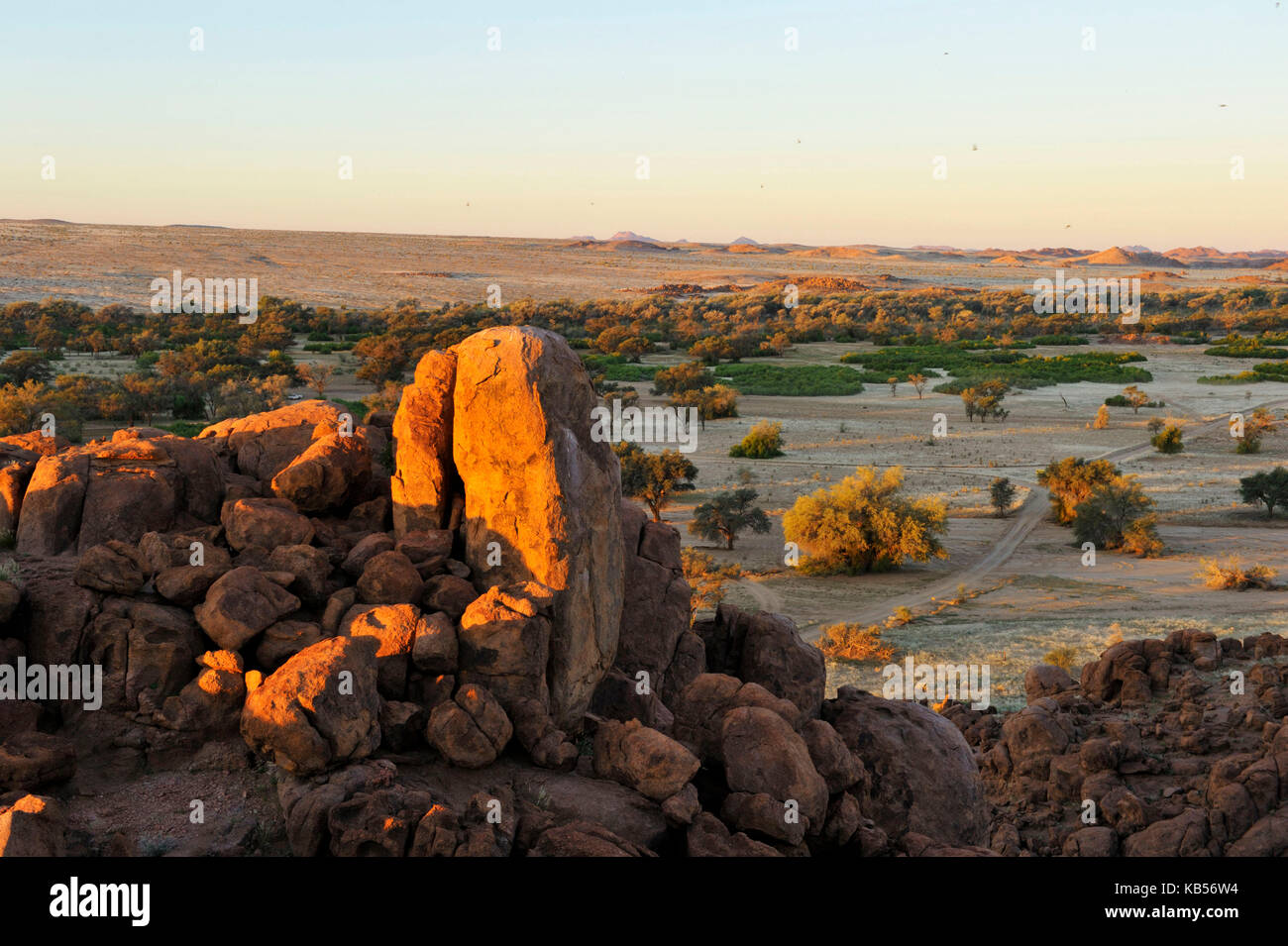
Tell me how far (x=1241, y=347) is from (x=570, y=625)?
78665mm

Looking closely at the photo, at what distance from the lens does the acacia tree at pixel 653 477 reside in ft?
115

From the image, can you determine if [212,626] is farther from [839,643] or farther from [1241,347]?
[1241,347]

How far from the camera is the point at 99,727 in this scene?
10.4 metres

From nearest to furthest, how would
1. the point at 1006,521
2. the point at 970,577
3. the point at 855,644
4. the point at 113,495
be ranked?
the point at 113,495, the point at 855,644, the point at 970,577, the point at 1006,521

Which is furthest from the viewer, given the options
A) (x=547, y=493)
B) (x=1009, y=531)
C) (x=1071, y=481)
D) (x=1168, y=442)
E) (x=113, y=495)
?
(x=1168, y=442)

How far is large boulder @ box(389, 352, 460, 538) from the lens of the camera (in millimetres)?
12609

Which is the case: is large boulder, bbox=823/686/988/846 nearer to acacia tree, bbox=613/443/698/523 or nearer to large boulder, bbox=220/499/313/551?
large boulder, bbox=220/499/313/551

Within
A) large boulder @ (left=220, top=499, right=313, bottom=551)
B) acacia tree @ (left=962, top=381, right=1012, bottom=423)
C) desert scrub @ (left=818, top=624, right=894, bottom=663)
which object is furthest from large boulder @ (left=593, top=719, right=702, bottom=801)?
acacia tree @ (left=962, top=381, right=1012, bottom=423)

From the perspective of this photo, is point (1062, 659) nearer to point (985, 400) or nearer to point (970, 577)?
point (970, 577)

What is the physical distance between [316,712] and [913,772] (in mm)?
7213

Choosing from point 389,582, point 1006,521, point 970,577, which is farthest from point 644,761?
point 1006,521

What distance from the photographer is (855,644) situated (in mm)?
22797

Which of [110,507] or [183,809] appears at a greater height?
[110,507]
